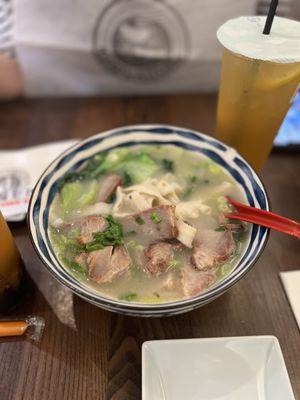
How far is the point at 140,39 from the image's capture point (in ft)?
7.34

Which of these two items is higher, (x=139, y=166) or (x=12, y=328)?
(x=139, y=166)

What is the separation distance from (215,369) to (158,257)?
1.13 ft

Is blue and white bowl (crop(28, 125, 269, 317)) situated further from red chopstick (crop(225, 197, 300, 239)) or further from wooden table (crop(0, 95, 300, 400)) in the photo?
wooden table (crop(0, 95, 300, 400))

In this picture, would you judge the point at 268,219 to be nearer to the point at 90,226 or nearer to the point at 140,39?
the point at 90,226

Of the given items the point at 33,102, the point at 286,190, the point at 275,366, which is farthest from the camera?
the point at 33,102

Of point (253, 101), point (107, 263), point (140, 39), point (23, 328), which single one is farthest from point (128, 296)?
point (140, 39)

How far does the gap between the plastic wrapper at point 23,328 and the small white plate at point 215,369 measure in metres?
0.35

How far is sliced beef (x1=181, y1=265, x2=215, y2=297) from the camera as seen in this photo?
108 cm

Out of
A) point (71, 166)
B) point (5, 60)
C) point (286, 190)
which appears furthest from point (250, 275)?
point (5, 60)

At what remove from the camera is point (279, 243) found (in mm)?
1407

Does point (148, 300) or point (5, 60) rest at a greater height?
point (5, 60)

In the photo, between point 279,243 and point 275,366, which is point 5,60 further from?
point 275,366

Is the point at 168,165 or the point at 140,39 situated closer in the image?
the point at 168,165

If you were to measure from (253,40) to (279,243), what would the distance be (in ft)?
2.34
